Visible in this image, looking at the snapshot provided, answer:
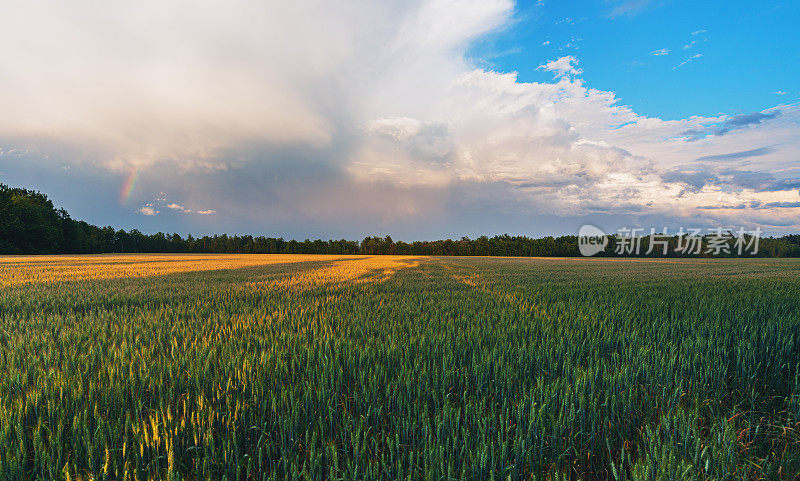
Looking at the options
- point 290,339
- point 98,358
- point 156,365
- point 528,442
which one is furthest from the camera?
point 290,339

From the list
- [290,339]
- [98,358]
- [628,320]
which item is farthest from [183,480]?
[628,320]

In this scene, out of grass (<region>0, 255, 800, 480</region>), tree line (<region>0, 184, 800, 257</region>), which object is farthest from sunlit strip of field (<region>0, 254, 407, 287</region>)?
tree line (<region>0, 184, 800, 257</region>)

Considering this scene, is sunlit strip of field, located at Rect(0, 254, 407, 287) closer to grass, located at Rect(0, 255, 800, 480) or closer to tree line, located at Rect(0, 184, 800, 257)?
grass, located at Rect(0, 255, 800, 480)

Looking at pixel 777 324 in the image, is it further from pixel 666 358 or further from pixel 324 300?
pixel 324 300

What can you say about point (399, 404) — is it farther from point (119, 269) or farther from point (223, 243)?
point (223, 243)

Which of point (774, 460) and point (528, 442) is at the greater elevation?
point (528, 442)

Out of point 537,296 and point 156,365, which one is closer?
point 156,365

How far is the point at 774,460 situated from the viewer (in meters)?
2.23

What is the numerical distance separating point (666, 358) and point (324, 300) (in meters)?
7.07

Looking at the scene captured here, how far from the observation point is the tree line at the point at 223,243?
7312 centimetres

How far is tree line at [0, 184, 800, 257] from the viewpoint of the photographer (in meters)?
73.1

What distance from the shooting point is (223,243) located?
123125 millimetres

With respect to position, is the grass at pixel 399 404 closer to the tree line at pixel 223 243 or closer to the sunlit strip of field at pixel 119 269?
the sunlit strip of field at pixel 119 269

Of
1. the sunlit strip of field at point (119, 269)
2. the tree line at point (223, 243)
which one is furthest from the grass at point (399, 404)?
the tree line at point (223, 243)
